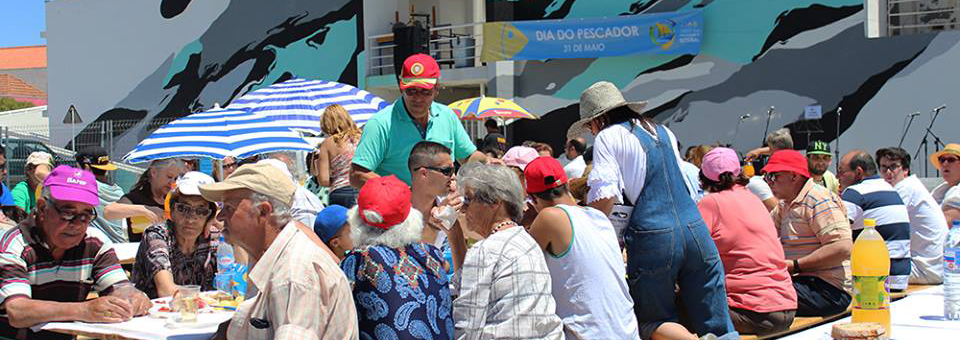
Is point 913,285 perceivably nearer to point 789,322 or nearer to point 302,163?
point 789,322

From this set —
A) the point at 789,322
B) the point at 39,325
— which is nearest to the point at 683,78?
the point at 789,322

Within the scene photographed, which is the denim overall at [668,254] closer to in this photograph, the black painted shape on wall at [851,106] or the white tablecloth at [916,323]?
the white tablecloth at [916,323]

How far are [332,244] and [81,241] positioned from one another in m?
1.17

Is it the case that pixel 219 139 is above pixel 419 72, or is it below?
below

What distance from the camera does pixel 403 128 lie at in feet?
17.8

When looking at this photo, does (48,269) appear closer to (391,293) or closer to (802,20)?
(391,293)

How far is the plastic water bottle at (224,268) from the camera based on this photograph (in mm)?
4543

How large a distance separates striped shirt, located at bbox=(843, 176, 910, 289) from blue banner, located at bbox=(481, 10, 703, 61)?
10893mm

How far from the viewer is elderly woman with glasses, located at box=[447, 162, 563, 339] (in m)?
3.54

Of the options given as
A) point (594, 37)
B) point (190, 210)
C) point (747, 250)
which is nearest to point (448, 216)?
point (190, 210)

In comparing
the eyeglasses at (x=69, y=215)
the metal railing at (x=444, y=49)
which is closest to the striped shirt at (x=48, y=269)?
the eyeglasses at (x=69, y=215)

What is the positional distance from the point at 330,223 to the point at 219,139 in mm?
5039

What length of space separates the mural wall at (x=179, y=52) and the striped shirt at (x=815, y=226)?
678 inches

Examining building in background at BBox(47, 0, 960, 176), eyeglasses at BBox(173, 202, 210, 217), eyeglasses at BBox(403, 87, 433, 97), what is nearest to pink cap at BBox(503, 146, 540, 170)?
eyeglasses at BBox(403, 87, 433, 97)
